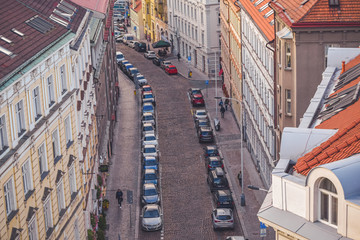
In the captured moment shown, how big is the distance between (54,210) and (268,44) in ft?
86.2

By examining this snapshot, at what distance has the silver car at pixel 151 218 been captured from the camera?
62.9 metres

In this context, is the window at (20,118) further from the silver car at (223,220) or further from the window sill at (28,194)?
the silver car at (223,220)

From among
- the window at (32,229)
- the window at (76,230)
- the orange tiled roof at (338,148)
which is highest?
the orange tiled roof at (338,148)

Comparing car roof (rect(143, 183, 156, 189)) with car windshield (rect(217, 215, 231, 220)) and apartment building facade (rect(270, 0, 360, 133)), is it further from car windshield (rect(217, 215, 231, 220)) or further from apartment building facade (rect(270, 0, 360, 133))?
apartment building facade (rect(270, 0, 360, 133))

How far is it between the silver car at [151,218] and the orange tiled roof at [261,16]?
1639cm

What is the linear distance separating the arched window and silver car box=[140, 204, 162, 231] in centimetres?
3831

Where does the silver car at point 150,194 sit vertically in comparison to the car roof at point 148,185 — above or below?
below

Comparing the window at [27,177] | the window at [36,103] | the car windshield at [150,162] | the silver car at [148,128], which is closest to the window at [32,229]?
the window at [27,177]

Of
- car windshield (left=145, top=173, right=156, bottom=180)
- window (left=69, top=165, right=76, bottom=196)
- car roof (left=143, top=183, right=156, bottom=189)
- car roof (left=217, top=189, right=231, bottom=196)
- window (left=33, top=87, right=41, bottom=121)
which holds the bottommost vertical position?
car windshield (left=145, top=173, right=156, bottom=180)

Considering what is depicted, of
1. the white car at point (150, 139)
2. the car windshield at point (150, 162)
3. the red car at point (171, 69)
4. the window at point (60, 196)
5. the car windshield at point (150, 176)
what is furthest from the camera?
the red car at point (171, 69)

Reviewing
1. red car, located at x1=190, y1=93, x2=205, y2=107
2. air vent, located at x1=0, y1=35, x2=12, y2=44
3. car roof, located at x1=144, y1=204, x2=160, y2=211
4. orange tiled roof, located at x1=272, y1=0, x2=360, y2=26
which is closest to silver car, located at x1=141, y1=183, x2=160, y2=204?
car roof, located at x1=144, y1=204, x2=160, y2=211

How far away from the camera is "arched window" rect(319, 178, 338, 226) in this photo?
24.6 metres

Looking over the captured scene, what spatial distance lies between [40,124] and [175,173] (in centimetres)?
3620

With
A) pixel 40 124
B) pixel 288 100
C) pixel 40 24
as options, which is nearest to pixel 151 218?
pixel 288 100
